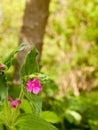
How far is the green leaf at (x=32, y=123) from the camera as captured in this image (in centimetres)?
110

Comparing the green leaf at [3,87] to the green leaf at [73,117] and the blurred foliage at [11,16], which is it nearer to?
the green leaf at [73,117]

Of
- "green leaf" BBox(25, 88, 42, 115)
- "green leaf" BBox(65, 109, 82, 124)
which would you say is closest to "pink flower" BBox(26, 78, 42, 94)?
"green leaf" BBox(25, 88, 42, 115)

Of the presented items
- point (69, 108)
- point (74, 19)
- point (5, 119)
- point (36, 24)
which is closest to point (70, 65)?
point (74, 19)

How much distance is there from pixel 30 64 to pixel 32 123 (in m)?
0.14

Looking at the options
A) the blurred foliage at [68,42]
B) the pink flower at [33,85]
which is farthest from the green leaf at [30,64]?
the blurred foliage at [68,42]

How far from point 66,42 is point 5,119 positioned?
315cm

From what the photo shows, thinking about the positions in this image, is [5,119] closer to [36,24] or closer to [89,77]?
[36,24]

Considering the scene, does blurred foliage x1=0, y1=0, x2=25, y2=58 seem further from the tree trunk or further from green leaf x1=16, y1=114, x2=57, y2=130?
green leaf x1=16, y1=114, x2=57, y2=130

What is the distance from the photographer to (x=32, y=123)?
111 centimetres

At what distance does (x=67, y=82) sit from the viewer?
4055 millimetres

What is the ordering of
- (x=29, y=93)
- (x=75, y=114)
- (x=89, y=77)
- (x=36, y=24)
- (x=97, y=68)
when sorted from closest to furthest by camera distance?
(x=29, y=93), (x=75, y=114), (x=36, y=24), (x=97, y=68), (x=89, y=77)

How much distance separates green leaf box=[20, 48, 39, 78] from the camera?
1097mm

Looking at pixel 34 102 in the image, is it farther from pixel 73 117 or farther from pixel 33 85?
pixel 73 117

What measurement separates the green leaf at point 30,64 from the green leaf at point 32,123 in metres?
0.11
